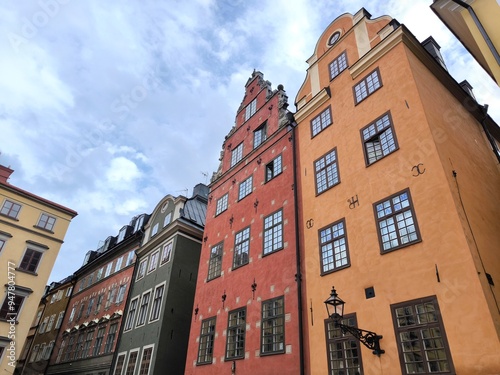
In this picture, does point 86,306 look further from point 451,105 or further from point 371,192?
point 451,105

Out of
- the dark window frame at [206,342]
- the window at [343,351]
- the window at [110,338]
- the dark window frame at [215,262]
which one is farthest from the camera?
the window at [110,338]

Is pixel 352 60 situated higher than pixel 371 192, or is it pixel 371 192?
pixel 352 60

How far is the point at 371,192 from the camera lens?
448 inches

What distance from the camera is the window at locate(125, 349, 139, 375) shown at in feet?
67.4

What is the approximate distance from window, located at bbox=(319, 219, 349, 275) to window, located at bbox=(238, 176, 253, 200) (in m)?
6.35

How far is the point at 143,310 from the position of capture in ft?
74.6

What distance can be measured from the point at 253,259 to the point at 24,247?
2205cm

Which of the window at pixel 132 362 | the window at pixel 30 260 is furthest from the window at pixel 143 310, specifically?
the window at pixel 30 260

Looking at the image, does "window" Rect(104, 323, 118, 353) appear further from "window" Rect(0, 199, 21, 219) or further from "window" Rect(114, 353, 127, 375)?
"window" Rect(0, 199, 21, 219)

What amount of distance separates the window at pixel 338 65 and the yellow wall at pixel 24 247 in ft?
86.7

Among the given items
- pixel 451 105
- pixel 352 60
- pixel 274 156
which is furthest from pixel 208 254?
pixel 451 105

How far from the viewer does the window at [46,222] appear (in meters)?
29.7

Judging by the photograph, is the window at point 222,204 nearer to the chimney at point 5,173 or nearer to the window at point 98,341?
the window at point 98,341

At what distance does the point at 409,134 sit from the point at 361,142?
190cm
